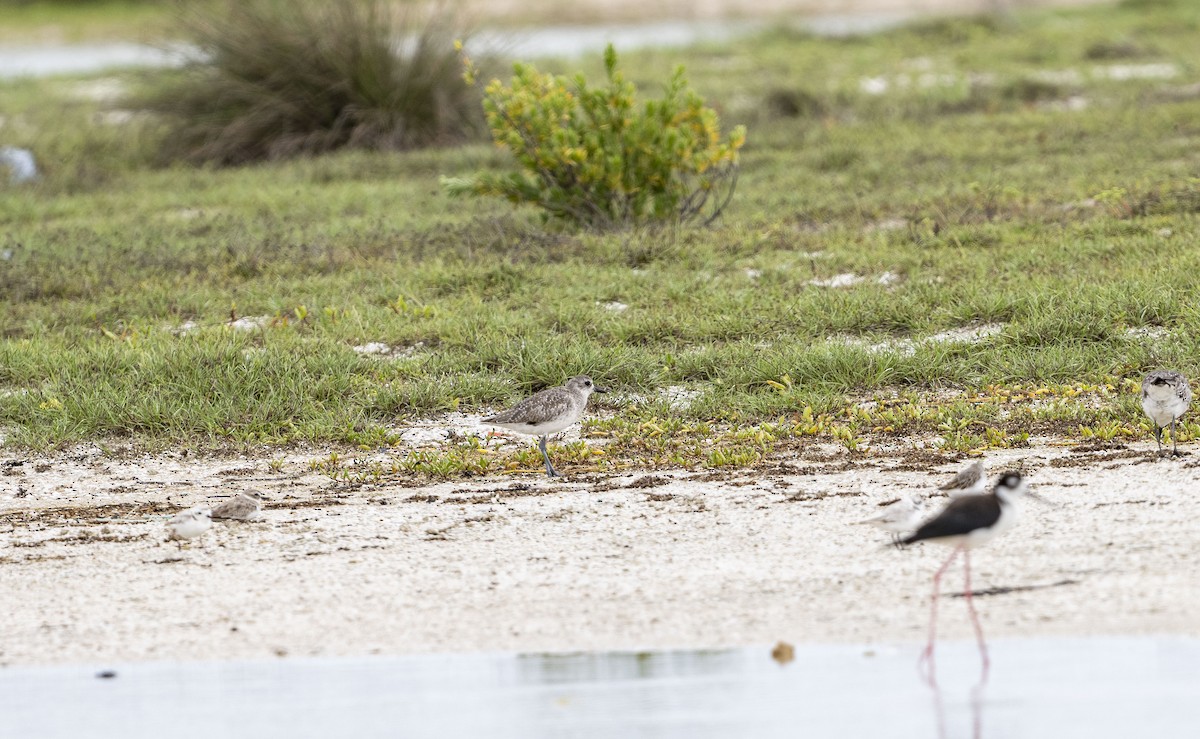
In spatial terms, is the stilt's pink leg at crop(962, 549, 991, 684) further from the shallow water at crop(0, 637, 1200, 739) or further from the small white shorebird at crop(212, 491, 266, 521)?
the small white shorebird at crop(212, 491, 266, 521)

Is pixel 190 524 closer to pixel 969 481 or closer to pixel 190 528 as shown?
pixel 190 528

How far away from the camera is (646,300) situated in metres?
9.62

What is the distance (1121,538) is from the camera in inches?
225

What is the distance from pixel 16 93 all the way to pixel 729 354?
50.2 feet

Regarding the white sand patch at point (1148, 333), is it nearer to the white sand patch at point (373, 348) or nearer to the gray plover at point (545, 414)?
the gray plover at point (545, 414)

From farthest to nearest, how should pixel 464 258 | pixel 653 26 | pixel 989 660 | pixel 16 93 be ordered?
1. pixel 653 26
2. pixel 16 93
3. pixel 464 258
4. pixel 989 660

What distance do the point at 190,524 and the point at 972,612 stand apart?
9.94 ft

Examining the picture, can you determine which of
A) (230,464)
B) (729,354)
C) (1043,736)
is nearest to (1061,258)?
(729,354)

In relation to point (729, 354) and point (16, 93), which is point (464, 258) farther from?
point (16, 93)

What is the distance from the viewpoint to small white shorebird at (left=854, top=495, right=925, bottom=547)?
580 centimetres

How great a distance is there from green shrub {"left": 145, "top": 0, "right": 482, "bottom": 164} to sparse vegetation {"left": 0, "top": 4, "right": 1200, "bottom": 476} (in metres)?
0.60

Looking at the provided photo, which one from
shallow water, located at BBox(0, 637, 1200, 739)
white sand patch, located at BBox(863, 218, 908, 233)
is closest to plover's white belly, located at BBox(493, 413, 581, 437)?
shallow water, located at BBox(0, 637, 1200, 739)

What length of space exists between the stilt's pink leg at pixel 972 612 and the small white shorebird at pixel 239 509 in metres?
2.83

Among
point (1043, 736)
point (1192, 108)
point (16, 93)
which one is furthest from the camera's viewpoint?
point (16, 93)
